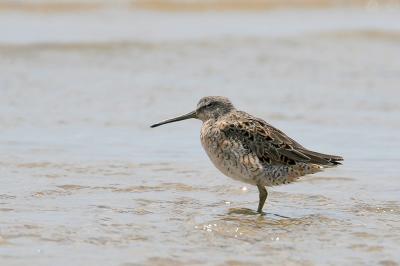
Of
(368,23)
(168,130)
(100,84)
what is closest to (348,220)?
(168,130)

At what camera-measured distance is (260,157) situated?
6105mm

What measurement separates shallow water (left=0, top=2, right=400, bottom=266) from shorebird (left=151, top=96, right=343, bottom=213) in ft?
0.65

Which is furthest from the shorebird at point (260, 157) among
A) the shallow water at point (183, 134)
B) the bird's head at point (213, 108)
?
the bird's head at point (213, 108)

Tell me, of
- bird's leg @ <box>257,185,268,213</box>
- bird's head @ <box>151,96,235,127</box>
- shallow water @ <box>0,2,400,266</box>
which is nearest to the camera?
shallow water @ <box>0,2,400,266</box>

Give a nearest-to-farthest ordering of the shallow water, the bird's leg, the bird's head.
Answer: the shallow water, the bird's leg, the bird's head

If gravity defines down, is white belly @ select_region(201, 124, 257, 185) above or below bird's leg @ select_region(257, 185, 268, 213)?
above

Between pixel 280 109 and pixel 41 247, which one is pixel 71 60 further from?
pixel 41 247

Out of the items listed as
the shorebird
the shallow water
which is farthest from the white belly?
the shallow water

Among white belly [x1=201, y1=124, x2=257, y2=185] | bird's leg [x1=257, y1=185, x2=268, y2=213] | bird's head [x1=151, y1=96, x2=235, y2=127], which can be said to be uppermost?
bird's head [x1=151, y1=96, x2=235, y2=127]

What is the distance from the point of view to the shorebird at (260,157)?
606 cm

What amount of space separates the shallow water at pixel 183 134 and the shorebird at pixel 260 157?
199 mm

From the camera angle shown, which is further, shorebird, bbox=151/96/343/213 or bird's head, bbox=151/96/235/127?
bird's head, bbox=151/96/235/127

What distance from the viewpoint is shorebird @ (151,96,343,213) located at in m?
6.06

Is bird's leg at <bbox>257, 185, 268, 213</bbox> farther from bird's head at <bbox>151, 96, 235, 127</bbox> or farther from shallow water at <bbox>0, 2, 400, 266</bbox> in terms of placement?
bird's head at <bbox>151, 96, 235, 127</bbox>
